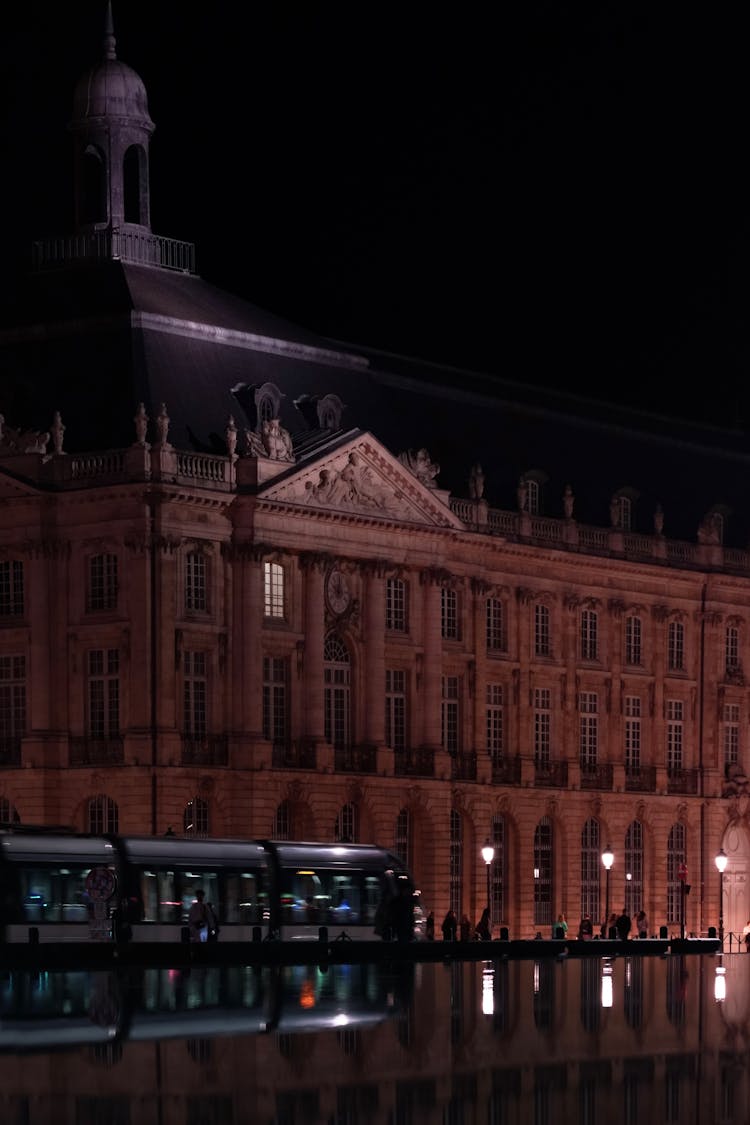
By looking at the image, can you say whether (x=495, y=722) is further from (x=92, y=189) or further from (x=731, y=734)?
(x=92, y=189)

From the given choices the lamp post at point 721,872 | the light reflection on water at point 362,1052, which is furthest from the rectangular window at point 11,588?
the light reflection on water at point 362,1052

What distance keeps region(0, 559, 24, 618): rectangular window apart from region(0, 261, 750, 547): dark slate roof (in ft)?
13.0

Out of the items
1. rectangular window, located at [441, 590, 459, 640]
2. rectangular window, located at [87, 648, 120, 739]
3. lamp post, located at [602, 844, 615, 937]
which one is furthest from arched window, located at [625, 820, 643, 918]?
rectangular window, located at [87, 648, 120, 739]

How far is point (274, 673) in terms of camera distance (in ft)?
325

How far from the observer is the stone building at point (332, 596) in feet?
312

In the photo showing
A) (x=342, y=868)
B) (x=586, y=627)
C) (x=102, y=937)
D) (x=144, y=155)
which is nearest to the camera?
(x=102, y=937)

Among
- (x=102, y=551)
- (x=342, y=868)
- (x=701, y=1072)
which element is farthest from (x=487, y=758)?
(x=701, y=1072)

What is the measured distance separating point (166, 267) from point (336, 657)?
510 inches

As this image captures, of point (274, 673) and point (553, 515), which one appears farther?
point (553, 515)

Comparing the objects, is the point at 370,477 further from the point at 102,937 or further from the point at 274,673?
the point at 102,937

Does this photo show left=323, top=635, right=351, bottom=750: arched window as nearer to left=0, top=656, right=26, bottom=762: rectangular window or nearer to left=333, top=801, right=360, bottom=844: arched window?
left=333, top=801, right=360, bottom=844: arched window

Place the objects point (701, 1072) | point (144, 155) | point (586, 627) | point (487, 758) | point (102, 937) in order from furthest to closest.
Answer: point (586, 627) → point (487, 758) → point (144, 155) → point (102, 937) → point (701, 1072)

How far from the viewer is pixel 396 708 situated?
344 feet

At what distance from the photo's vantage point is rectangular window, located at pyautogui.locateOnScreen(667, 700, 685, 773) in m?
120
